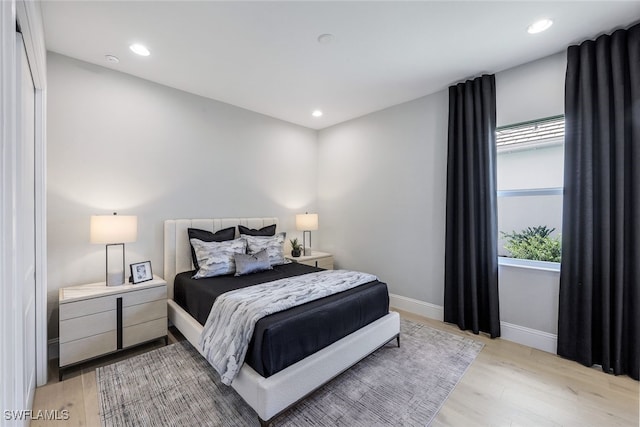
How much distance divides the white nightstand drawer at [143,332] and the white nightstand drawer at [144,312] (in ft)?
0.13

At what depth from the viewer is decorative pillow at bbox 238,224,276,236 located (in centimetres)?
364

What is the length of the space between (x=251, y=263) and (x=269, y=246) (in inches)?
18.1

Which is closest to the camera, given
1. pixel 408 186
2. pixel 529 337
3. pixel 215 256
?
pixel 529 337

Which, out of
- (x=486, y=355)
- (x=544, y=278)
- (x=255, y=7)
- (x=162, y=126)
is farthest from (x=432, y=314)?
(x=162, y=126)

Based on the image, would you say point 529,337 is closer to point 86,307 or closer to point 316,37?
point 316,37

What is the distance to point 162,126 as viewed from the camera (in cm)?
316

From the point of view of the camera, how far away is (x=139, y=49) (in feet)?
8.07

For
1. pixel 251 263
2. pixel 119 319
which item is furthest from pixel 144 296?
pixel 251 263

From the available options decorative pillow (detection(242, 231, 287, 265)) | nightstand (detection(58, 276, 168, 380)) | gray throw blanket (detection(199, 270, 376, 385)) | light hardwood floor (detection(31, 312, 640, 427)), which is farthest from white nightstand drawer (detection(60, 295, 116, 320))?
decorative pillow (detection(242, 231, 287, 265))

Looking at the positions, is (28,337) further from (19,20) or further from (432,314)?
(432,314)

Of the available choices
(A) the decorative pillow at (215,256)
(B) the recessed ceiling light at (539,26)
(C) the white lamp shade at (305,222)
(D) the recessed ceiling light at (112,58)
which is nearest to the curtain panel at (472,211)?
(B) the recessed ceiling light at (539,26)

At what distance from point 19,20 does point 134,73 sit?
154 cm

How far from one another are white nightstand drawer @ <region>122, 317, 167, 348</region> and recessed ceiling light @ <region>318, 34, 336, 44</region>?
2988 mm

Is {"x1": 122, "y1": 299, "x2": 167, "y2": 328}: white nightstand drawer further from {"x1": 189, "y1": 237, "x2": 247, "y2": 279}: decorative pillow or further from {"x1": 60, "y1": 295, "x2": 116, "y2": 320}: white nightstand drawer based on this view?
{"x1": 189, "y1": 237, "x2": 247, "y2": 279}: decorative pillow
